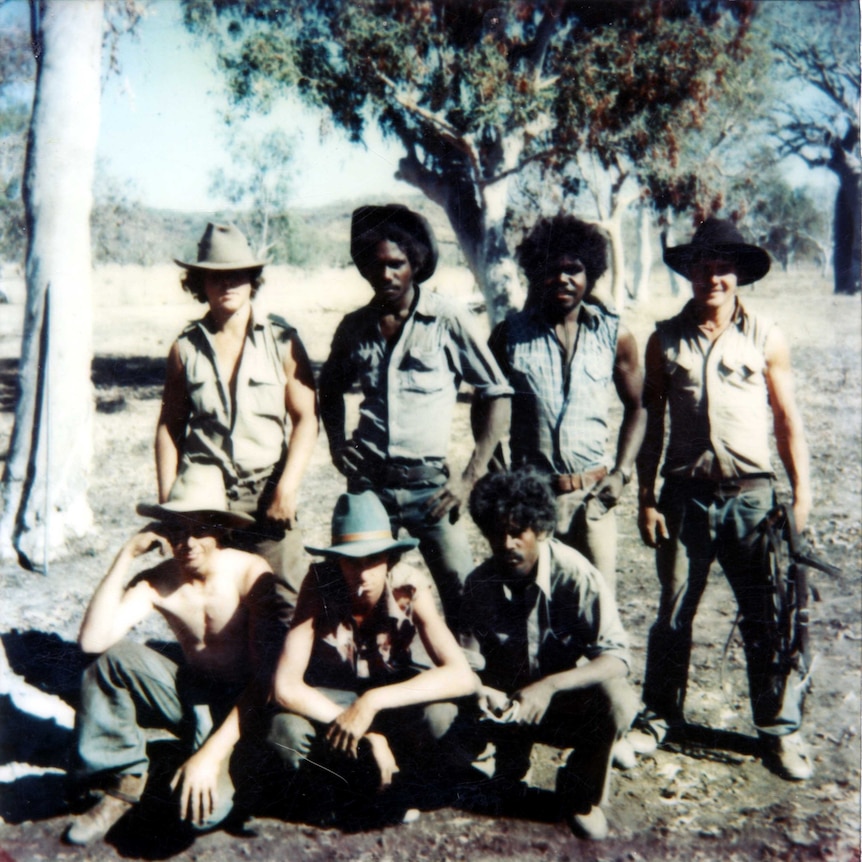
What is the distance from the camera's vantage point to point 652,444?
354cm

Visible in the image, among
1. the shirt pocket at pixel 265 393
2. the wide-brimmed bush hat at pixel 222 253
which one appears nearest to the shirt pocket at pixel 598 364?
the shirt pocket at pixel 265 393

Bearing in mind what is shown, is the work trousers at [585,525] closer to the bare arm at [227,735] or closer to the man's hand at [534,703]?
the man's hand at [534,703]

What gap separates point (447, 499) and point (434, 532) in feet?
0.47

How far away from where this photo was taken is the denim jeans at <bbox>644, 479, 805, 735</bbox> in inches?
132

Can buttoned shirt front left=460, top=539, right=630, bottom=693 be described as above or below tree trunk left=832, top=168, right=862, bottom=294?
below

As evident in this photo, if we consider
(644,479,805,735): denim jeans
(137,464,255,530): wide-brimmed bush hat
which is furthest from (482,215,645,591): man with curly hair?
(137,464,255,530): wide-brimmed bush hat

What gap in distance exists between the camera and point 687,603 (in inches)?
137

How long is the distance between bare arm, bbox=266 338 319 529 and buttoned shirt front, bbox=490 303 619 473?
0.79 metres

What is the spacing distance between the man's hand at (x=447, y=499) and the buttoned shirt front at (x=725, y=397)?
32.8 inches

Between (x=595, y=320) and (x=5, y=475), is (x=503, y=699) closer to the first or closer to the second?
(x=595, y=320)

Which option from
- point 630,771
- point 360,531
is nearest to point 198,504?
point 360,531

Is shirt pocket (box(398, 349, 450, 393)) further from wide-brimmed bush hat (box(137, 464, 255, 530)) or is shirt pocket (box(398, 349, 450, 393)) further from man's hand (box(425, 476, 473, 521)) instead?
wide-brimmed bush hat (box(137, 464, 255, 530))

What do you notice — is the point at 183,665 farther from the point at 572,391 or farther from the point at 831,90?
the point at 831,90

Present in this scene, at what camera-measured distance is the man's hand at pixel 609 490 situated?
3414 mm
